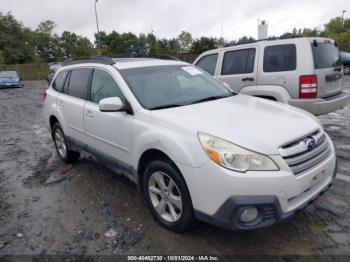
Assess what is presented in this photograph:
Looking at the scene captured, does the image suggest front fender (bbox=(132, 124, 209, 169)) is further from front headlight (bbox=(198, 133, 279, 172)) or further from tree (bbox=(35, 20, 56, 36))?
tree (bbox=(35, 20, 56, 36))

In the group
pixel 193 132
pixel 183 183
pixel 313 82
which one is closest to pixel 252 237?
pixel 183 183

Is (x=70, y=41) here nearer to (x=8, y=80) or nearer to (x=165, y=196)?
(x=8, y=80)

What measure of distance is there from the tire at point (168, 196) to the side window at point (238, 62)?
12.7ft

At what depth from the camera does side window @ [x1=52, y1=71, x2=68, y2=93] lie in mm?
5133

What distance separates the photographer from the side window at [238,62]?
6160 mm

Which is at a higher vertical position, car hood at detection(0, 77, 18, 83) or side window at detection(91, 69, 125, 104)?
side window at detection(91, 69, 125, 104)

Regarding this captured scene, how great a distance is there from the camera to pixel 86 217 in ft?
11.5

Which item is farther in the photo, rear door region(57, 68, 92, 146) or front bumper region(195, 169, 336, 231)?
rear door region(57, 68, 92, 146)

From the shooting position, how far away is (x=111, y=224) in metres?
3.34

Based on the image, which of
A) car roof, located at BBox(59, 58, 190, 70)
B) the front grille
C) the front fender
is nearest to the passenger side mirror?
the front fender

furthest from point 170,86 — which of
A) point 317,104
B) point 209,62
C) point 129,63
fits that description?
point 209,62

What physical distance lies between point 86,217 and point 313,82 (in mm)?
4336

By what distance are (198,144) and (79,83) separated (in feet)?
8.86

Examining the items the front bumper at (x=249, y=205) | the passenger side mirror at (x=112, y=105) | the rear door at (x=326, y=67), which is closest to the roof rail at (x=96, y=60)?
the passenger side mirror at (x=112, y=105)
